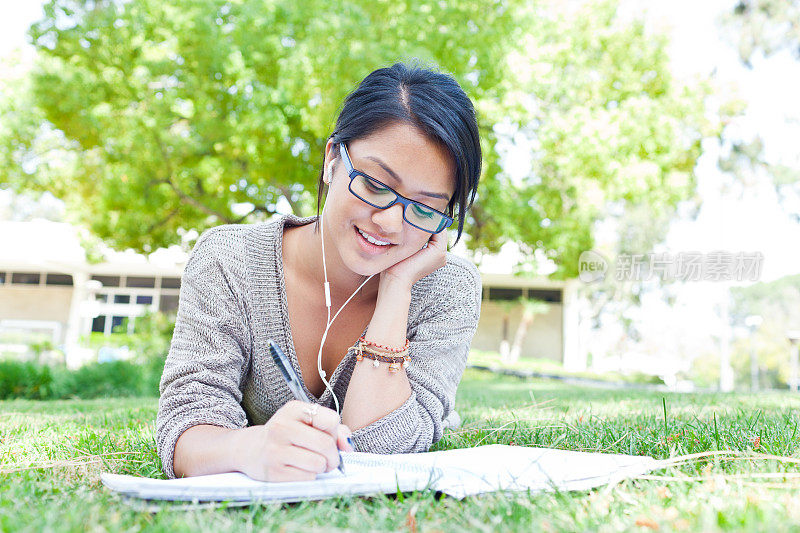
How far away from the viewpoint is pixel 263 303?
2121 millimetres

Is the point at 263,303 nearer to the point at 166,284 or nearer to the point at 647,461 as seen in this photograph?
the point at 647,461

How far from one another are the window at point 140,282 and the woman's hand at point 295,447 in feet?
93.6

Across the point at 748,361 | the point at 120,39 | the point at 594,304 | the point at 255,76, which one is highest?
the point at 120,39

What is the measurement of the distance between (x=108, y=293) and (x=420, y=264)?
2854 centimetres

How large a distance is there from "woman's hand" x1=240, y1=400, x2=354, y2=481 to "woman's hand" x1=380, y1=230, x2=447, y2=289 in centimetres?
81

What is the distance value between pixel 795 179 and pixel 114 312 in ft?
88.8

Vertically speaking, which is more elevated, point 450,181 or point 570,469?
point 450,181

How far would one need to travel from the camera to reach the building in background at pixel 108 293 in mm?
24484

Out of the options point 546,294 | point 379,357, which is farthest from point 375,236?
point 546,294

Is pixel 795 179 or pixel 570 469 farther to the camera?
pixel 795 179

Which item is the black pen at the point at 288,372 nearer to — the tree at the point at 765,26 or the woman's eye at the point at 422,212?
the woman's eye at the point at 422,212

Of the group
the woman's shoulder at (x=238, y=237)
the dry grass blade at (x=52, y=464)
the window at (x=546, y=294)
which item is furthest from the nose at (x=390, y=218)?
the window at (x=546, y=294)

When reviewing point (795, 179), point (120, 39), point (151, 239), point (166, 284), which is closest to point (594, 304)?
point (795, 179)

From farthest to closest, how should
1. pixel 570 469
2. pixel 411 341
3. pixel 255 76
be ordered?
pixel 255 76 < pixel 411 341 < pixel 570 469
